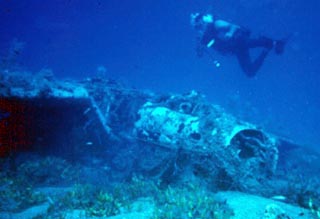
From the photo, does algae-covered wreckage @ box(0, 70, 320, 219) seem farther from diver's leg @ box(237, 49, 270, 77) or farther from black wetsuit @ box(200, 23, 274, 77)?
diver's leg @ box(237, 49, 270, 77)

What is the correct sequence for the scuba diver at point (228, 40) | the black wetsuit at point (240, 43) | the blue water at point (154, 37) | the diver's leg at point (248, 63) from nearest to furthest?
the scuba diver at point (228, 40), the black wetsuit at point (240, 43), the diver's leg at point (248, 63), the blue water at point (154, 37)

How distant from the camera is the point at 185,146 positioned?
7.97 metres

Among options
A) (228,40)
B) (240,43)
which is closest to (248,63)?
(240,43)

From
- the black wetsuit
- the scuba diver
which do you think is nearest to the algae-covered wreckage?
the scuba diver

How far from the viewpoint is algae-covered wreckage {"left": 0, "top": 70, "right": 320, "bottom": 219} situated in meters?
7.32

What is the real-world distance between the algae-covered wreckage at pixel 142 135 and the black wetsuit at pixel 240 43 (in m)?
3.51

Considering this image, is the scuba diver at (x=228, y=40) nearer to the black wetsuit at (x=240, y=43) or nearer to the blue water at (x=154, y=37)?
the black wetsuit at (x=240, y=43)

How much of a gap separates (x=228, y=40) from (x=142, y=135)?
6180 millimetres

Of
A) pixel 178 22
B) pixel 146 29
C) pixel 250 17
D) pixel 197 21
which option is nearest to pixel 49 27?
pixel 146 29

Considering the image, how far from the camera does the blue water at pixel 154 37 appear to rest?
290 feet

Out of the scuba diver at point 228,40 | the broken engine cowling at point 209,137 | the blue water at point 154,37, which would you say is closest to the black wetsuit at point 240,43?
the scuba diver at point 228,40

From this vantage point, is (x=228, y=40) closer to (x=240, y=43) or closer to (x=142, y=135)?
(x=240, y=43)

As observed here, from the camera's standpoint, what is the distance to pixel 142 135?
1009 centimetres

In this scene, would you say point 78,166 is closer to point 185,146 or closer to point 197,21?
point 185,146
